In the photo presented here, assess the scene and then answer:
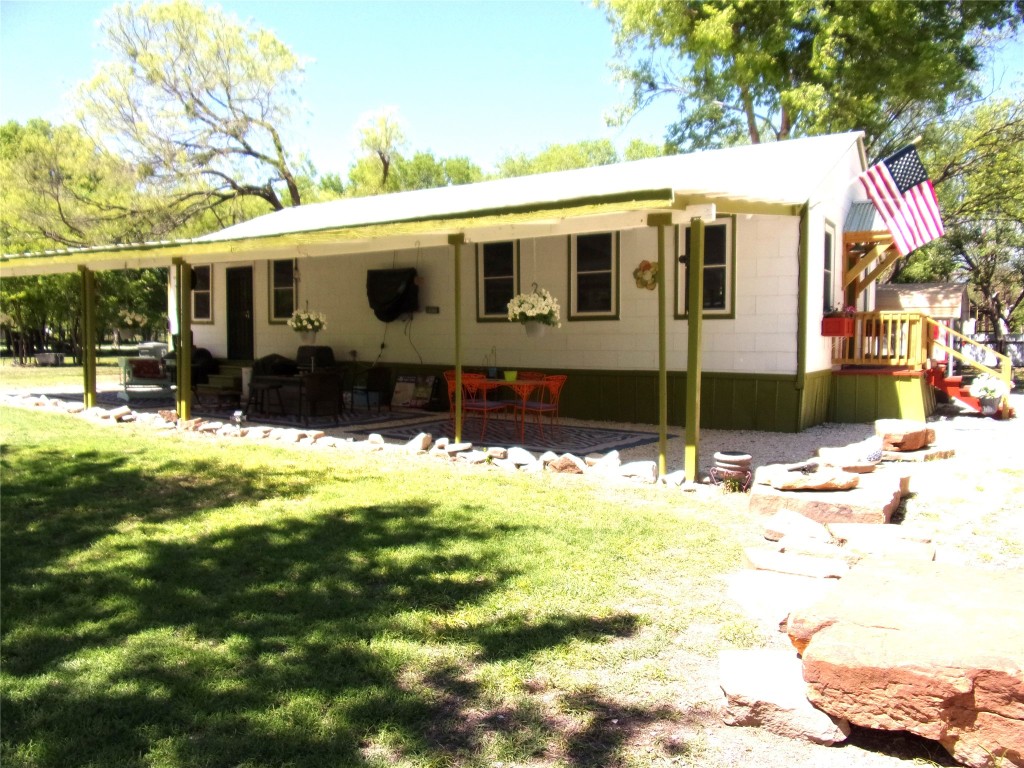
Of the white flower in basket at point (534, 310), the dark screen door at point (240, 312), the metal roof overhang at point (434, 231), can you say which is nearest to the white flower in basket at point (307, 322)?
the metal roof overhang at point (434, 231)

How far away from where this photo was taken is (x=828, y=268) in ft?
36.1

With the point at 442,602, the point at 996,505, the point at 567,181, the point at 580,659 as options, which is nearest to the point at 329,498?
the point at 442,602

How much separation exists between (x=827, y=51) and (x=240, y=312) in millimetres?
13525

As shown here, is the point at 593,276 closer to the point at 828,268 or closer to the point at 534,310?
the point at 534,310

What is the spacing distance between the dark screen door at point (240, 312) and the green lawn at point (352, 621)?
29.4 feet

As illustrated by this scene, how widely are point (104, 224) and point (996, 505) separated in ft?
74.5

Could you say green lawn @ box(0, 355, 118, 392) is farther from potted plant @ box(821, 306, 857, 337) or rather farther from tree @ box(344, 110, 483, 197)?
potted plant @ box(821, 306, 857, 337)

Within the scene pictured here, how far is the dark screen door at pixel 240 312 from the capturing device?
50.4ft

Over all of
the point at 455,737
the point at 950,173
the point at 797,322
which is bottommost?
the point at 455,737

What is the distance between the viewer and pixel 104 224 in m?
22.5

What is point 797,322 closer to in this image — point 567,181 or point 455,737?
point 567,181

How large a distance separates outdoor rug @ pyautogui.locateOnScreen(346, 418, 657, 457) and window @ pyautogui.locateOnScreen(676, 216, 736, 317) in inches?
72.2

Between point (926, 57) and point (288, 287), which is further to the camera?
point (926, 57)

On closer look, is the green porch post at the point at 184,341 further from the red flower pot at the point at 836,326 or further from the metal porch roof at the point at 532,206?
the red flower pot at the point at 836,326
